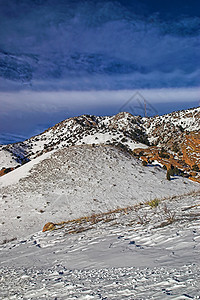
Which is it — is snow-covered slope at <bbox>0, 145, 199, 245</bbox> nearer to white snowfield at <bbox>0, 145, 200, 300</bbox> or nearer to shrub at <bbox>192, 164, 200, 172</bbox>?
white snowfield at <bbox>0, 145, 200, 300</bbox>

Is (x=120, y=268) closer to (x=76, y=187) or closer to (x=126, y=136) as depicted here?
(x=76, y=187)

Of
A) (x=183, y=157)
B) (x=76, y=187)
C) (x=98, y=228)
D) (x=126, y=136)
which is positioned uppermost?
(x=126, y=136)

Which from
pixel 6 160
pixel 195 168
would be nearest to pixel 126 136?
pixel 195 168

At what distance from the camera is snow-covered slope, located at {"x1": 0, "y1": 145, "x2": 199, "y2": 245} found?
16.3m

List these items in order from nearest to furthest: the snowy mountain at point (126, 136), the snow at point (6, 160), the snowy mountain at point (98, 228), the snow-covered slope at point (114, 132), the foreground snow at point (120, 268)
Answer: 1. the foreground snow at point (120, 268)
2. the snowy mountain at point (98, 228)
3. the snowy mountain at point (126, 136)
4. the snow at point (6, 160)
5. the snow-covered slope at point (114, 132)

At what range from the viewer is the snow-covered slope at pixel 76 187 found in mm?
16328

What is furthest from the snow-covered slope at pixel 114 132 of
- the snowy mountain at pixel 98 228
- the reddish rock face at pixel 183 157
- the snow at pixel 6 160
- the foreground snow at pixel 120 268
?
the foreground snow at pixel 120 268

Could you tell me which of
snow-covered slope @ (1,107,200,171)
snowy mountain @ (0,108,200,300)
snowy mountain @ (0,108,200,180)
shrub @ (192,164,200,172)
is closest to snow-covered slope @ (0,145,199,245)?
snowy mountain @ (0,108,200,300)

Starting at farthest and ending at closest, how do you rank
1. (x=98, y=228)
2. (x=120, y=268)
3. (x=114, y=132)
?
(x=114, y=132) → (x=98, y=228) → (x=120, y=268)

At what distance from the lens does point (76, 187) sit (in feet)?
69.7

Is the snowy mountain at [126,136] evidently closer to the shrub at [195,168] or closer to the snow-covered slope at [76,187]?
the shrub at [195,168]

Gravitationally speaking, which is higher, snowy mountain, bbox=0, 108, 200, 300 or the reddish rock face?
the reddish rock face

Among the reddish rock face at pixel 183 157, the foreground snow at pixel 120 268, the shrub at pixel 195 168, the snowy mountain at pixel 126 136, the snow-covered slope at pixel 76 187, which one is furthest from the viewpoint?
the snowy mountain at pixel 126 136

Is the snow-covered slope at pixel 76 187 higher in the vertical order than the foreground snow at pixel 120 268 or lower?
higher
